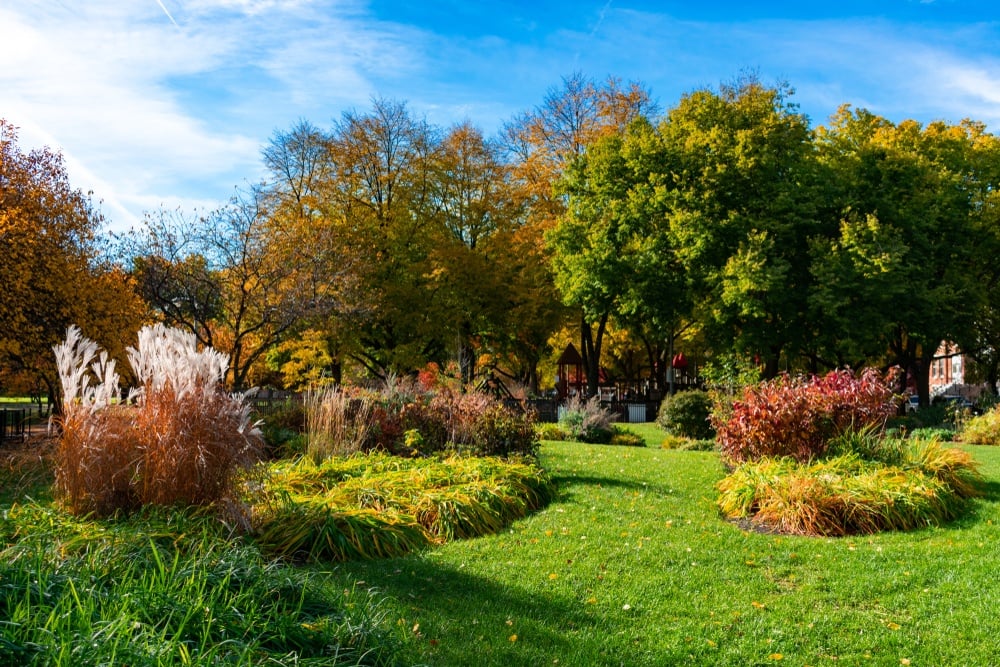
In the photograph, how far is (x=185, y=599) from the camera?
3668mm

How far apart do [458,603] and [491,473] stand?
4099 millimetres

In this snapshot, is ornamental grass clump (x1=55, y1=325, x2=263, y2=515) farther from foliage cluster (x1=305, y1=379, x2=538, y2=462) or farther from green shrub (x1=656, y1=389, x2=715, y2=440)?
green shrub (x1=656, y1=389, x2=715, y2=440)

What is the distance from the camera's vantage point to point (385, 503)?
7.68 metres

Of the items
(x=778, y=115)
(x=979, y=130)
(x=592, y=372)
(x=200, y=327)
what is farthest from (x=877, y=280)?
(x=200, y=327)

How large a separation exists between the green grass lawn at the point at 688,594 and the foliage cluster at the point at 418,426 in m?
3.16

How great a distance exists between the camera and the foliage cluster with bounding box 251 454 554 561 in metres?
6.35

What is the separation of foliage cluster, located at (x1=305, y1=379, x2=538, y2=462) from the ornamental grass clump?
427cm

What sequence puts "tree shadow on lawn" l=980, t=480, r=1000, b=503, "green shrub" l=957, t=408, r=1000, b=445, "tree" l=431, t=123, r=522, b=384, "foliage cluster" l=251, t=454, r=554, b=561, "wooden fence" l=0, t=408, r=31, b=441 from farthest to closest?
"tree" l=431, t=123, r=522, b=384, "green shrub" l=957, t=408, r=1000, b=445, "wooden fence" l=0, t=408, r=31, b=441, "tree shadow on lawn" l=980, t=480, r=1000, b=503, "foliage cluster" l=251, t=454, r=554, b=561

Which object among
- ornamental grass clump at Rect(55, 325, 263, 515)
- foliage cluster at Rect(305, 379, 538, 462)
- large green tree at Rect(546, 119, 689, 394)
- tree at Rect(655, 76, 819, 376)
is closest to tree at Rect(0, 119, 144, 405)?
foliage cluster at Rect(305, 379, 538, 462)

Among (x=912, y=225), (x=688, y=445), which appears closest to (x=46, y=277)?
(x=688, y=445)

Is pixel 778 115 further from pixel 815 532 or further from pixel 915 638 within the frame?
pixel 915 638

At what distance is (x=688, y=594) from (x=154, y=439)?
13.4 feet

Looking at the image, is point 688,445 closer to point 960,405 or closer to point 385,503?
point 385,503

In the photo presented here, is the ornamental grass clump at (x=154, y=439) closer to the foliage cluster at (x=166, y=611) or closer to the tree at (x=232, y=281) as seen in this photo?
the foliage cluster at (x=166, y=611)
